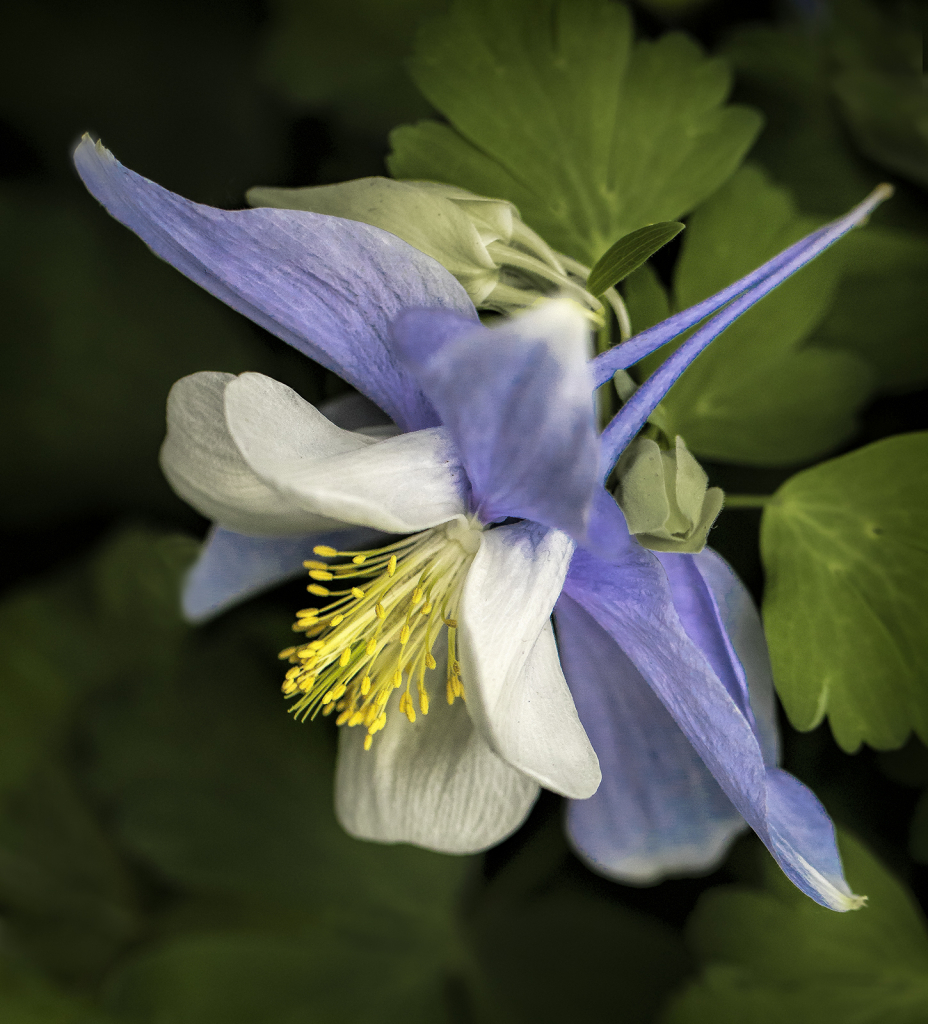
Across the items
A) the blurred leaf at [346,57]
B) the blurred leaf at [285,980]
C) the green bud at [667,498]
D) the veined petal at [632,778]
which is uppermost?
the blurred leaf at [346,57]

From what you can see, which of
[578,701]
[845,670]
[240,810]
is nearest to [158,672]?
[240,810]

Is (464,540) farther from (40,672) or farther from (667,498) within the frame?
(40,672)

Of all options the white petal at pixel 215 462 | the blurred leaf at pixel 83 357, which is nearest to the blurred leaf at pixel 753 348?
the white petal at pixel 215 462

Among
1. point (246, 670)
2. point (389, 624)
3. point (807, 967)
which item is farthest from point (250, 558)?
point (807, 967)

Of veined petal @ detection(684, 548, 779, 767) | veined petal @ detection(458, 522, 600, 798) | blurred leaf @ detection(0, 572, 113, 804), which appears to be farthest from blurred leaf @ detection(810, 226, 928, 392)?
blurred leaf @ detection(0, 572, 113, 804)

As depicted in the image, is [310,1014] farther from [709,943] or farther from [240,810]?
[709,943]

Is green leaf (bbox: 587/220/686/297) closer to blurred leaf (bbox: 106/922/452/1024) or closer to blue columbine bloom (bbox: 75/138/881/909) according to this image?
blue columbine bloom (bbox: 75/138/881/909)

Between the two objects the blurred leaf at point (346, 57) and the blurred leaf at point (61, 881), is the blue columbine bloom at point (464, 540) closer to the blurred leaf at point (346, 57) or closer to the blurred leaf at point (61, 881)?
the blurred leaf at point (346, 57)
